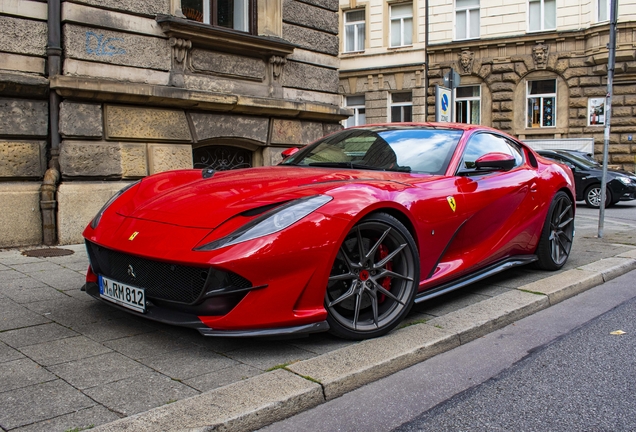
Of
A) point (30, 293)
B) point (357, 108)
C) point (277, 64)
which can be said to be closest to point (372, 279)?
point (30, 293)

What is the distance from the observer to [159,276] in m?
3.37

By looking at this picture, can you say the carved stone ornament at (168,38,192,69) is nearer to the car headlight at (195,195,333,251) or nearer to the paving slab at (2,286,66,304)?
the paving slab at (2,286,66,304)

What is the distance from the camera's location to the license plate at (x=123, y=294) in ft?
11.2

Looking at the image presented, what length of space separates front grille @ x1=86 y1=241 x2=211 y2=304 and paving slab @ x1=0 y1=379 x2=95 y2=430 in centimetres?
69

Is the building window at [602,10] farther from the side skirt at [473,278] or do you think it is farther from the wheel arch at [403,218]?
the wheel arch at [403,218]

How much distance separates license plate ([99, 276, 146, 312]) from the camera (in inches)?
135

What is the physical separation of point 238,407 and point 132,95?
6.13 metres

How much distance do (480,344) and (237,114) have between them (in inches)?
251

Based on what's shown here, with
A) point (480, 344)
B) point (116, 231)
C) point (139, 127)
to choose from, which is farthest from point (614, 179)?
point (116, 231)

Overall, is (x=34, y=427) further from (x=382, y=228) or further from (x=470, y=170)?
(x=470, y=170)

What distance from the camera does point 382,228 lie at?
12.2 feet

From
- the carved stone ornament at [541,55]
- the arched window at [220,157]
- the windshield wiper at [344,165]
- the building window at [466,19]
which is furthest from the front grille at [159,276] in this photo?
the building window at [466,19]

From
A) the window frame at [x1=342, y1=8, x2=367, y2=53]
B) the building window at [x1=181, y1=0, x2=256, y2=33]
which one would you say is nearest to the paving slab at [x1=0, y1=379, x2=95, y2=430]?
the building window at [x1=181, y1=0, x2=256, y2=33]

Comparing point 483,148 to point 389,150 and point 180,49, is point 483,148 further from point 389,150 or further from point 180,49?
point 180,49
